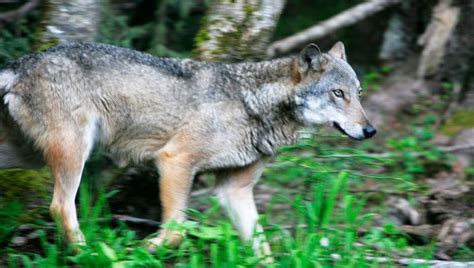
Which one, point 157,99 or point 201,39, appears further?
point 201,39

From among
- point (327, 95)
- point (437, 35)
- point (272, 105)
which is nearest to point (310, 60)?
point (327, 95)

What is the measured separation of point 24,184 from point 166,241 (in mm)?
2098

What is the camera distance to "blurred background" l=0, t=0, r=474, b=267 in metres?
5.82

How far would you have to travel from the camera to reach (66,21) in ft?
24.3

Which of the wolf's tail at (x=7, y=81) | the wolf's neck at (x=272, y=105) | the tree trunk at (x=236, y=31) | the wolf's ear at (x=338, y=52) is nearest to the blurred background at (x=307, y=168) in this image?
the tree trunk at (x=236, y=31)

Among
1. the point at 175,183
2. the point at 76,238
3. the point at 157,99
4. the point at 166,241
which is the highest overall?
the point at 157,99

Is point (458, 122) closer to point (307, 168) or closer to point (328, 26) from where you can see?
point (328, 26)

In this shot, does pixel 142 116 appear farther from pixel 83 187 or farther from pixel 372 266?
pixel 372 266

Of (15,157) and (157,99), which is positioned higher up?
(157,99)

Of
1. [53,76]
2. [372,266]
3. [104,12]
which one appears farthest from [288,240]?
[104,12]

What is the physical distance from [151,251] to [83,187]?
899mm

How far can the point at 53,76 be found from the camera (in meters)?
6.30

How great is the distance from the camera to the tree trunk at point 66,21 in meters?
7.39

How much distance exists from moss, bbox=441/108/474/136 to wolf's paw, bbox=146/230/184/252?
216 inches
